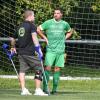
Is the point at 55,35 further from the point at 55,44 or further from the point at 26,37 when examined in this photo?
the point at 26,37

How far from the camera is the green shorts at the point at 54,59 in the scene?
12586 mm

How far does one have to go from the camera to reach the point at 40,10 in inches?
665

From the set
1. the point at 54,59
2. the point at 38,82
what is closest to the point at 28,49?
the point at 38,82

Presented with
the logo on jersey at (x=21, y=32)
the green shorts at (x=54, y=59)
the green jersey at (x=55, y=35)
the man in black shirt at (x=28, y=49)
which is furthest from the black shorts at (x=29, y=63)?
the green jersey at (x=55, y=35)

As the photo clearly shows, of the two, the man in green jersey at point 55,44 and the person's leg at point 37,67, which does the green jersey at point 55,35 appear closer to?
the man in green jersey at point 55,44

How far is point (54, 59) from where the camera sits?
1263 centimetres

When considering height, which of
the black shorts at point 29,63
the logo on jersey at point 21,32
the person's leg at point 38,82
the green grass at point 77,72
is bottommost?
the green grass at point 77,72

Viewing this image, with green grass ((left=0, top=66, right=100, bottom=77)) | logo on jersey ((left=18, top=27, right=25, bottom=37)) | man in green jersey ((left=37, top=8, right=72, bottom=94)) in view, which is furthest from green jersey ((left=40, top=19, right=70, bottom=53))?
green grass ((left=0, top=66, right=100, bottom=77))

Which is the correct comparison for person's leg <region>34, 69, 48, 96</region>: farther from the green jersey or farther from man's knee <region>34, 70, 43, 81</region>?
the green jersey

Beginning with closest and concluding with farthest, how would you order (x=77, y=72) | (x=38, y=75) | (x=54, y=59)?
(x=38, y=75) < (x=54, y=59) < (x=77, y=72)

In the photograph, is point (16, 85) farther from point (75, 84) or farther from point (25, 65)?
point (25, 65)

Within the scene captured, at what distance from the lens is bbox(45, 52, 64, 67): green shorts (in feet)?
41.3

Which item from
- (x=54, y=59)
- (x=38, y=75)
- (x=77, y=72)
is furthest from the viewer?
(x=77, y=72)

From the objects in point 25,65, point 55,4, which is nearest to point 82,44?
point 55,4
